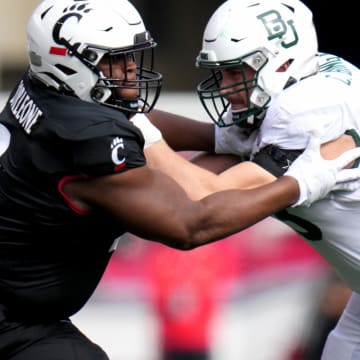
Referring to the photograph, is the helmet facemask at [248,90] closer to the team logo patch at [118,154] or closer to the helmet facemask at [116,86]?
the helmet facemask at [116,86]

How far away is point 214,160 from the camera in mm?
4828

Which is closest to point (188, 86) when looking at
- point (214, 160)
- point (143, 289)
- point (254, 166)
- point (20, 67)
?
point (20, 67)

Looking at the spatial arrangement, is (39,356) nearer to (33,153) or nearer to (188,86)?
(33,153)

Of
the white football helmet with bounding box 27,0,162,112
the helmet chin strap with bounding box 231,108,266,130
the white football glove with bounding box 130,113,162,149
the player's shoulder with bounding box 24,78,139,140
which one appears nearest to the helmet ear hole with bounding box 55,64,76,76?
the white football helmet with bounding box 27,0,162,112

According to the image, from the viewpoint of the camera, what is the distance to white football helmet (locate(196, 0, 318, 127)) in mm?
4477

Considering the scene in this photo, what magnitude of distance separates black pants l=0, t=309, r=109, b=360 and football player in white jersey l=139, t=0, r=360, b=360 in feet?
1.99

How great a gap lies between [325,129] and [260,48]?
35 centimetres

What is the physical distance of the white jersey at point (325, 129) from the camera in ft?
14.3

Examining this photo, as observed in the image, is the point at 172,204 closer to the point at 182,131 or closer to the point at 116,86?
the point at 116,86

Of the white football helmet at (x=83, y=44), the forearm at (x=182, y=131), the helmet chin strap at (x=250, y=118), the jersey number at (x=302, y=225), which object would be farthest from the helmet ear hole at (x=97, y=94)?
the jersey number at (x=302, y=225)

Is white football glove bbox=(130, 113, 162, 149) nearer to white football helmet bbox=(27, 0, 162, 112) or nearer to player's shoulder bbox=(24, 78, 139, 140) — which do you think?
white football helmet bbox=(27, 0, 162, 112)

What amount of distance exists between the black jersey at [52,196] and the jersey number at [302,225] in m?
0.58

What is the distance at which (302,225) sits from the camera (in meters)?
4.58

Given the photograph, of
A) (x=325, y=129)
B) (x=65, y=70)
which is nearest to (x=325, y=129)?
(x=325, y=129)
